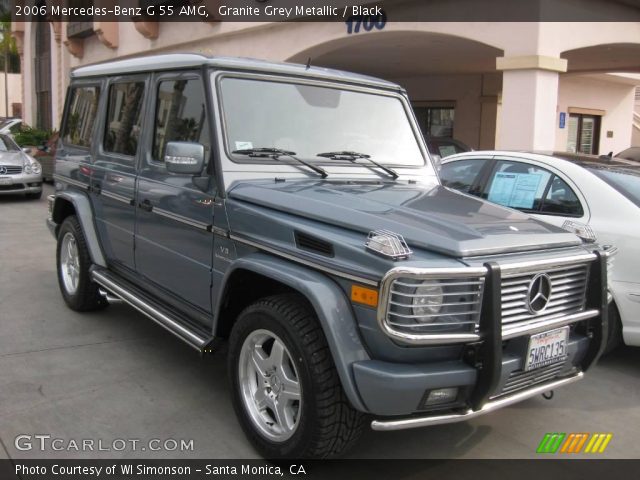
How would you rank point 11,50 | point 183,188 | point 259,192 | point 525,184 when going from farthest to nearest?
1. point 11,50
2. point 525,184
3. point 183,188
4. point 259,192

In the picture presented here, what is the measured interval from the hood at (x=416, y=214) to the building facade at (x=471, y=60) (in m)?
3.82

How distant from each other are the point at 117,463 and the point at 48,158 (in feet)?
45.7

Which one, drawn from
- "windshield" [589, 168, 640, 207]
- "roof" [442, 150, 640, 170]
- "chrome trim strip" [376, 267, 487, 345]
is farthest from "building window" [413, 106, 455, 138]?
"chrome trim strip" [376, 267, 487, 345]

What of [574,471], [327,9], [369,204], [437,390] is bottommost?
[574,471]

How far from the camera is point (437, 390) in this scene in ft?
9.04

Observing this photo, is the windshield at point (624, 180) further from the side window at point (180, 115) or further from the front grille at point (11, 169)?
the front grille at point (11, 169)

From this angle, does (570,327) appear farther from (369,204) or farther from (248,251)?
(248,251)

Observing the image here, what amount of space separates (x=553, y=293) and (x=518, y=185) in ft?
7.92

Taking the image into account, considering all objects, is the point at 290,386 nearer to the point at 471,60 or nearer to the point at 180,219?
the point at 180,219

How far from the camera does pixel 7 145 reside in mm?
14297

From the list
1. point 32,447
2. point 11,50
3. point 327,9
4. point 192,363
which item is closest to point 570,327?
point 192,363

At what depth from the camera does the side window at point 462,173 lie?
5766 mm

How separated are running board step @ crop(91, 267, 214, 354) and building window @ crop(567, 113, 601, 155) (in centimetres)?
1718

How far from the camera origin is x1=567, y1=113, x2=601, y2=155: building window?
19547mm
